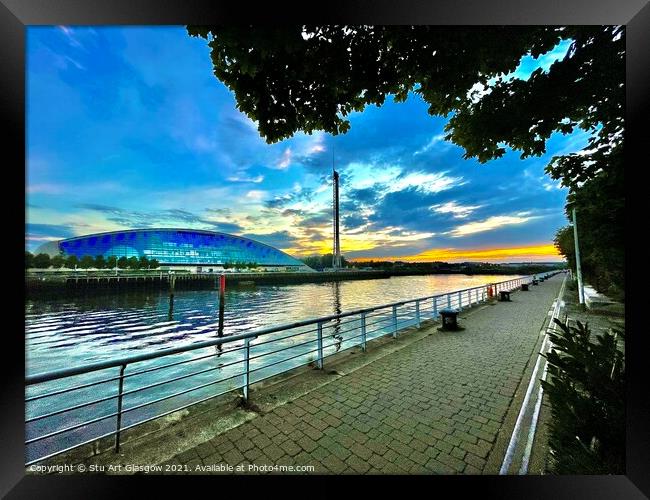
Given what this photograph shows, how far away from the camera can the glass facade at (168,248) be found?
227ft

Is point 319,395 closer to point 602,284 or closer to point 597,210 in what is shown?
point 597,210

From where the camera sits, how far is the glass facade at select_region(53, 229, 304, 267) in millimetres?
69312

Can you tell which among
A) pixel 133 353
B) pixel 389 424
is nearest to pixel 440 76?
pixel 389 424

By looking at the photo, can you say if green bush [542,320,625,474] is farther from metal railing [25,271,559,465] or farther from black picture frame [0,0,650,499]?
metal railing [25,271,559,465]

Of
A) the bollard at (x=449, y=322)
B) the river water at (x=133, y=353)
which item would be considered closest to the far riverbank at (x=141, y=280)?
A: the river water at (x=133, y=353)

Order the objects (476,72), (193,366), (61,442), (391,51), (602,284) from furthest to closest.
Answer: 1. (602,284)
2. (193,366)
3. (61,442)
4. (476,72)
5. (391,51)

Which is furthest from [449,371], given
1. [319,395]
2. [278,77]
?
[278,77]

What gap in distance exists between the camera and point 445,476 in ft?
6.82

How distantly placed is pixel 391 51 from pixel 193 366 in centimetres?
954

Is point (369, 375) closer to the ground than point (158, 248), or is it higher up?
closer to the ground

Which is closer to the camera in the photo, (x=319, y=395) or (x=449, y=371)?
(x=319, y=395)
